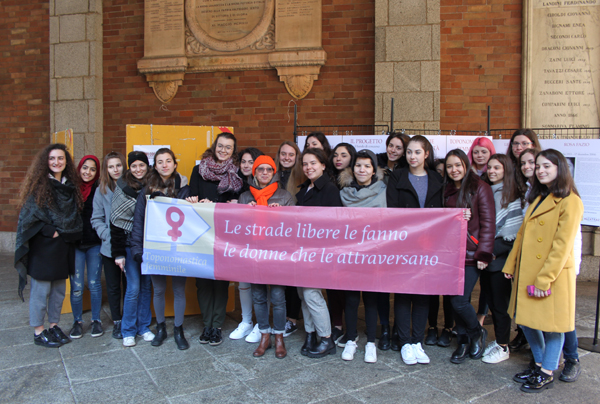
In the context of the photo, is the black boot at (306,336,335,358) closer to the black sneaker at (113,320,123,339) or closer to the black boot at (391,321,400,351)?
the black boot at (391,321,400,351)

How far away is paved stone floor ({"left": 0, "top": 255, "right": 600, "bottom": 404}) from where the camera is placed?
2885 mm

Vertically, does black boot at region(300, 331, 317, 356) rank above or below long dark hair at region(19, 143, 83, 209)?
below

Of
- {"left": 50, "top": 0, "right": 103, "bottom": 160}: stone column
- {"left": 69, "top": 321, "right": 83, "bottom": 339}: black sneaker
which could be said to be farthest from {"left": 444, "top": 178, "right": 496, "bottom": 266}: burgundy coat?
{"left": 50, "top": 0, "right": 103, "bottom": 160}: stone column

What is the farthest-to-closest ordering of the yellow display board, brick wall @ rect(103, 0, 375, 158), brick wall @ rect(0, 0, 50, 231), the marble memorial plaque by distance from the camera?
brick wall @ rect(0, 0, 50, 231) → brick wall @ rect(103, 0, 375, 158) → the marble memorial plaque → the yellow display board

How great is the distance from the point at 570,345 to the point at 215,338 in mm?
2850

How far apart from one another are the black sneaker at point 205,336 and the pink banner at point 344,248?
0.61 metres

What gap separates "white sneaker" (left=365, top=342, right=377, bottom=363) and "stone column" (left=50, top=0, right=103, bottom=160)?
6.18 metres

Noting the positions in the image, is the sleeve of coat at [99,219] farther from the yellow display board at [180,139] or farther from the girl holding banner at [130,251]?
the yellow display board at [180,139]

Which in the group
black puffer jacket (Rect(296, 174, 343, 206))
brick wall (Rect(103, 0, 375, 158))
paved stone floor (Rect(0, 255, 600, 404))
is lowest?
paved stone floor (Rect(0, 255, 600, 404))

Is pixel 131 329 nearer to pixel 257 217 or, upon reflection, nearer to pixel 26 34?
pixel 257 217

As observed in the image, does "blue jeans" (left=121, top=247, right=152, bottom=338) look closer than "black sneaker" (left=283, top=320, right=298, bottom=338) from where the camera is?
Yes

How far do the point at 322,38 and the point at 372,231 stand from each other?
4460 mm

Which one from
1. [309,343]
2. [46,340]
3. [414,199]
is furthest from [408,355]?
[46,340]

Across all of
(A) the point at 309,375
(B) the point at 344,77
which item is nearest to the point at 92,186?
(A) the point at 309,375
